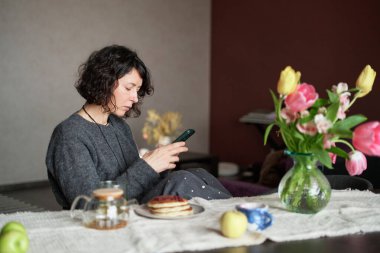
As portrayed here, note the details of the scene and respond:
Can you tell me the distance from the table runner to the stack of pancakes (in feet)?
0.09

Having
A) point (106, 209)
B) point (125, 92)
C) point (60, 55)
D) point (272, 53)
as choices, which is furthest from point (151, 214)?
point (272, 53)

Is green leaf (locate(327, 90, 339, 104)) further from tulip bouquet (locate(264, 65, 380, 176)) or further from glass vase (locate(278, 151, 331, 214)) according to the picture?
glass vase (locate(278, 151, 331, 214))

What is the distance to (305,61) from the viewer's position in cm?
537

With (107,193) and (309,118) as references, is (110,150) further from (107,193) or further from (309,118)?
(309,118)

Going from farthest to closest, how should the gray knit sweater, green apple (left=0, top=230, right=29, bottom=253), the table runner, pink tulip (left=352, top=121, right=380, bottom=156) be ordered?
the gray knit sweater, pink tulip (left=352, top=121, right=380, bottom=156), the table runner, green apple (left=0, top=230, right=29, bottom=253)

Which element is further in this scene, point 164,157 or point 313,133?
point 164,157

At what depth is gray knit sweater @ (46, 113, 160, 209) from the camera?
195cm

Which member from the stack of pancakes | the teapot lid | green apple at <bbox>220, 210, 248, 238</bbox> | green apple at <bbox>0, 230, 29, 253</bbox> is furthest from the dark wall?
green apple at <bbox>0, 230, 29, 253</bbox>

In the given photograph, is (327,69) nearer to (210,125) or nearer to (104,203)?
(210,125)

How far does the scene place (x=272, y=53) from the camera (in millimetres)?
5770

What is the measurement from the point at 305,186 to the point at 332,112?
0.25m

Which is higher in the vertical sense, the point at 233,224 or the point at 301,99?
the point at 301,99

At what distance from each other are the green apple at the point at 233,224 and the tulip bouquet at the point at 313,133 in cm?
33

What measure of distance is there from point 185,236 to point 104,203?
0.79 ft
